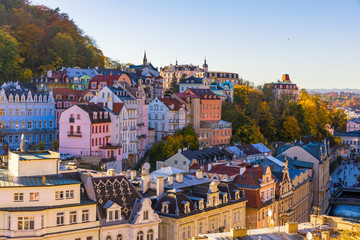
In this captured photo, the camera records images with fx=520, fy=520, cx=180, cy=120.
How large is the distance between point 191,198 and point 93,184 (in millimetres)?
8508

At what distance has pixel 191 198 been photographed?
39.9 m

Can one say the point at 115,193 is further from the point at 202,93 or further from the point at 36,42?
the point at 36,42

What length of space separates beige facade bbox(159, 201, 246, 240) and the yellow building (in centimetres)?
607

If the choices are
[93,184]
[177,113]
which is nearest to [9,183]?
[93,184]

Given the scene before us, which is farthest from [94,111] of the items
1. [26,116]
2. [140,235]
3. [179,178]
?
[140,235]

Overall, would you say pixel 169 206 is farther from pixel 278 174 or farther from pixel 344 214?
pixel 344 214

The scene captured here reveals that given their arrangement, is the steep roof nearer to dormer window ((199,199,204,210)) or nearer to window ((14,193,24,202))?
dormer window ((199,199,204,210))

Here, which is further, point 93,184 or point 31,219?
point 93,184

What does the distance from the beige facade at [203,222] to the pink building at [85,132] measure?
77.2 ft

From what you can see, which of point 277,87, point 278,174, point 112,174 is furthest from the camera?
point 277,87

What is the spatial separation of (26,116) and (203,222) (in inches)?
1532

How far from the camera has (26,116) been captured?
2776 inches

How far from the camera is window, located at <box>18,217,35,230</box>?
102 ft

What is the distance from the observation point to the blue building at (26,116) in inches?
2682
